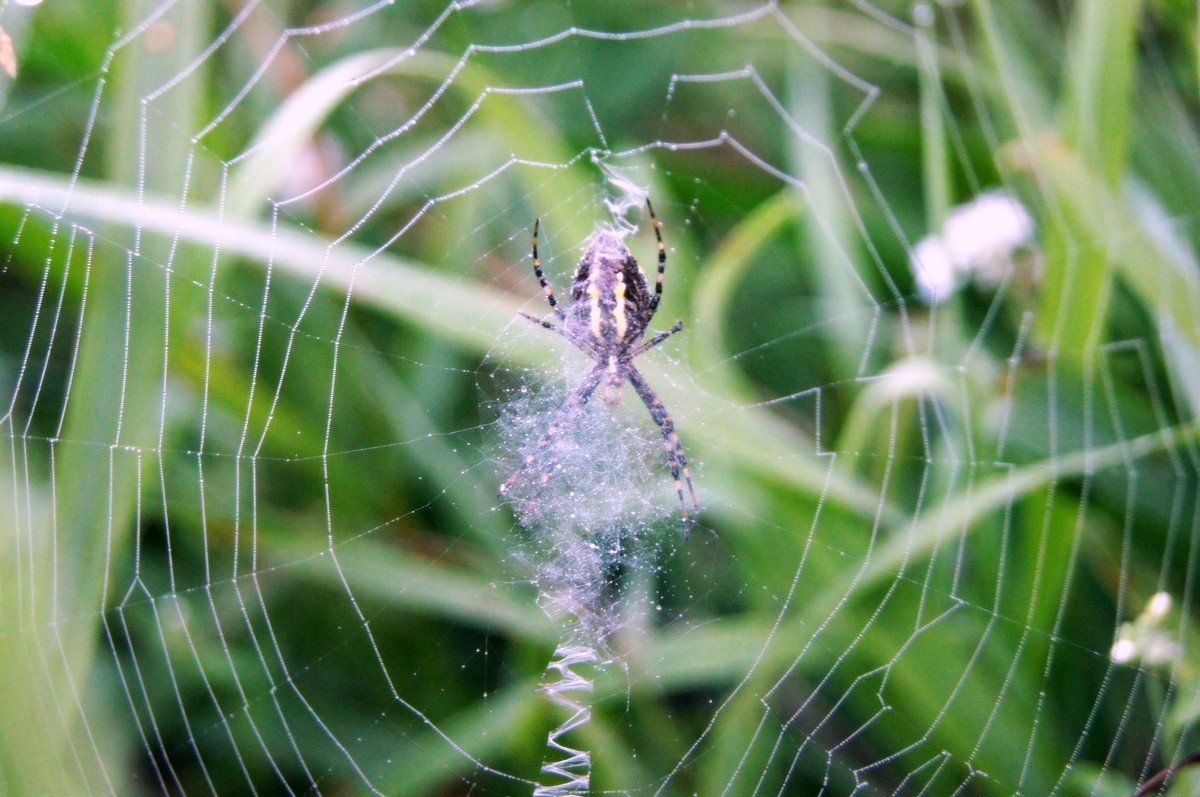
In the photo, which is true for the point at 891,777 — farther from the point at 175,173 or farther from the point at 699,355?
the point at 175,173

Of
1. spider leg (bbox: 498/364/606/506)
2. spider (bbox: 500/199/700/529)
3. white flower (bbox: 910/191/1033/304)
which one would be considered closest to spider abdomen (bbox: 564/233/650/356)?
spider (bbox: 500/199/700/529)

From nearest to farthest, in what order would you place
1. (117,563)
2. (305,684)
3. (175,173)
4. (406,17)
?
(175,173) < (117,563) < (305,684) < (406,17)

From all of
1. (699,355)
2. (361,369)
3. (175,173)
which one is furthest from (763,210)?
(175,173)

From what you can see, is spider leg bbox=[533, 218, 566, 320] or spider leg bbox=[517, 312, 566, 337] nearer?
spider leg bbox=[517, 312, 566, 337]

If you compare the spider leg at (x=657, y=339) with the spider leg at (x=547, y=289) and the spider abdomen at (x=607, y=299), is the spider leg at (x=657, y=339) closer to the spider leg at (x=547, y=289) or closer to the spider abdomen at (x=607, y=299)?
the spider abdomen at (x=607, y=299)

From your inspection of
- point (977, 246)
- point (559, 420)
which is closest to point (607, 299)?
point (559, 420)

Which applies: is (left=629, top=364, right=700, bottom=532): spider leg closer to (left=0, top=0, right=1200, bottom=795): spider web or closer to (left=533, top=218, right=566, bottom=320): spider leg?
(left=0, top=0, right=1200, bottom=795): spider web

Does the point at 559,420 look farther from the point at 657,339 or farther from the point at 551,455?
the point at 657,339

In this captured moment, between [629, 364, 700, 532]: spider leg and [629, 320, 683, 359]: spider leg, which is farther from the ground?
[629, 320, 683, 359]: spider leg
